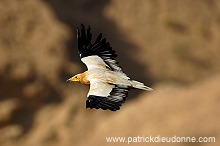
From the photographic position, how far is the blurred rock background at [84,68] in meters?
21.0

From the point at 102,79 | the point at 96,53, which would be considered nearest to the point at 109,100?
the point at 102,79

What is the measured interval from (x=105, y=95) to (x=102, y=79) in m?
0.47

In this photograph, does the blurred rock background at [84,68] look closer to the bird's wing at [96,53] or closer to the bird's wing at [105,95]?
the bird's wing at [96,53]

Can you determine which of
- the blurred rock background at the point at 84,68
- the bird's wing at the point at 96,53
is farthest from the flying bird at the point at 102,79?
the blurred rock background at the point at 84,68

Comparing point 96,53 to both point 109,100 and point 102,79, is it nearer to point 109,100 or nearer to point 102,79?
point 102,79

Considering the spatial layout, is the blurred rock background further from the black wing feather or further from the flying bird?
the black wing feather

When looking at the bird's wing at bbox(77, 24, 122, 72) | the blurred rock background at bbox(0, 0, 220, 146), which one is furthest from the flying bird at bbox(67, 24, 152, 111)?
the blurred rock background at bbox(0, 0, 220, 146)

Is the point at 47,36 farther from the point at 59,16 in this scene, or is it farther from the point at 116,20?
the point at 116,20

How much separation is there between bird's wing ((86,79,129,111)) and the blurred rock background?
32.2 ft

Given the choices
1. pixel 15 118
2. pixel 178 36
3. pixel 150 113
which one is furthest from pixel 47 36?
pixel 178 36

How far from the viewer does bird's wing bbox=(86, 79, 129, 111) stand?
8078 mm

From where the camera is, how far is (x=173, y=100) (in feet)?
70.9

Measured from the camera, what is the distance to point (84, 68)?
77.9 feet

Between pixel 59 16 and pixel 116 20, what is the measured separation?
4.41m
